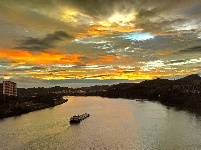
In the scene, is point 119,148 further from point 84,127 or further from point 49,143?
point 84,127

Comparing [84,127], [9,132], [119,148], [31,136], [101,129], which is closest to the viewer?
[119,148]

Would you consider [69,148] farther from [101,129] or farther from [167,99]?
[167,99]

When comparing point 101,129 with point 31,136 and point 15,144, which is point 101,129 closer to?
point 31,136

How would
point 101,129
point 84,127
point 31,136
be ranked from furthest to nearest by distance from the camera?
point 84,127
point 101,129
point 31,136

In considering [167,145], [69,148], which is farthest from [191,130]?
[69,148]

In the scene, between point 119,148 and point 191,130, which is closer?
point 119,148

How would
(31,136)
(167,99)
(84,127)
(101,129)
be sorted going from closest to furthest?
(31,136)
(101,129)
(84,127)
(167,99)

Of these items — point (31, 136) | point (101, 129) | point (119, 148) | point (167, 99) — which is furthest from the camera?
point (167, 99)

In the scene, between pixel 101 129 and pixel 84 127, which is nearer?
pixel 101 129

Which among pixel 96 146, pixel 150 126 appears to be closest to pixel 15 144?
pixel 96 146
